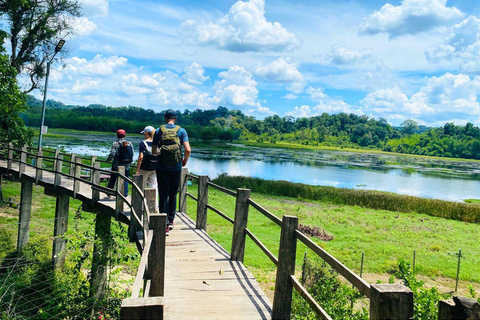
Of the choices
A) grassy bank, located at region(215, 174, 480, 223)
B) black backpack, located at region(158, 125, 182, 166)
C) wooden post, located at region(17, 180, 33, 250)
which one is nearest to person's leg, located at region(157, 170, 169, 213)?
black backpack, located at region(158, 125, 182, 166)

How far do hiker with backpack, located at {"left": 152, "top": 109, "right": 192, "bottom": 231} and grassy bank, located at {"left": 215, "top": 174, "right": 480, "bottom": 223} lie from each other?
70.5 feet

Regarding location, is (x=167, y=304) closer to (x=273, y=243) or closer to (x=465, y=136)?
(x=273, y=243)

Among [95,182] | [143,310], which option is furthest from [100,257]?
[143,310]

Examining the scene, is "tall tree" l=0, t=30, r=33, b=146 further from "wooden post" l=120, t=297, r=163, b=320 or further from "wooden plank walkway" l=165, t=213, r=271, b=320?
"wooden post" l=120, t=297, r=163, b=320

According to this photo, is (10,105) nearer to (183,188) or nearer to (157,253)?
(183,188)

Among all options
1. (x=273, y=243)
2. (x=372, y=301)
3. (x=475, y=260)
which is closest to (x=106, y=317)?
(x=372, y=301)

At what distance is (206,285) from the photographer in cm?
497

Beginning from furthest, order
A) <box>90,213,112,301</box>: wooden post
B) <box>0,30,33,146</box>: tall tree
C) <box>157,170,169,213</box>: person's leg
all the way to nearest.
A: <box>0,30,33,146</box>: tall tree
<box>90,213,112,301</box>: wooden post
<box>157,170,169,213</box>: person's leg

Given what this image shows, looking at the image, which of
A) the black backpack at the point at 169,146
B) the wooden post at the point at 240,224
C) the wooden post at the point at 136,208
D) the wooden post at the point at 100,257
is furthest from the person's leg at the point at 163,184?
the wooden post at the point at 100,257

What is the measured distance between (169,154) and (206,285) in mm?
2360

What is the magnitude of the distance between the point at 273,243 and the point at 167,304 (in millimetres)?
11209

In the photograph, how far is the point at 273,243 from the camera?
15250 mm

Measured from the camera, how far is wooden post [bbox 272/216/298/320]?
4.02 meters

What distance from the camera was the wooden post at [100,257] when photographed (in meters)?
8.90
